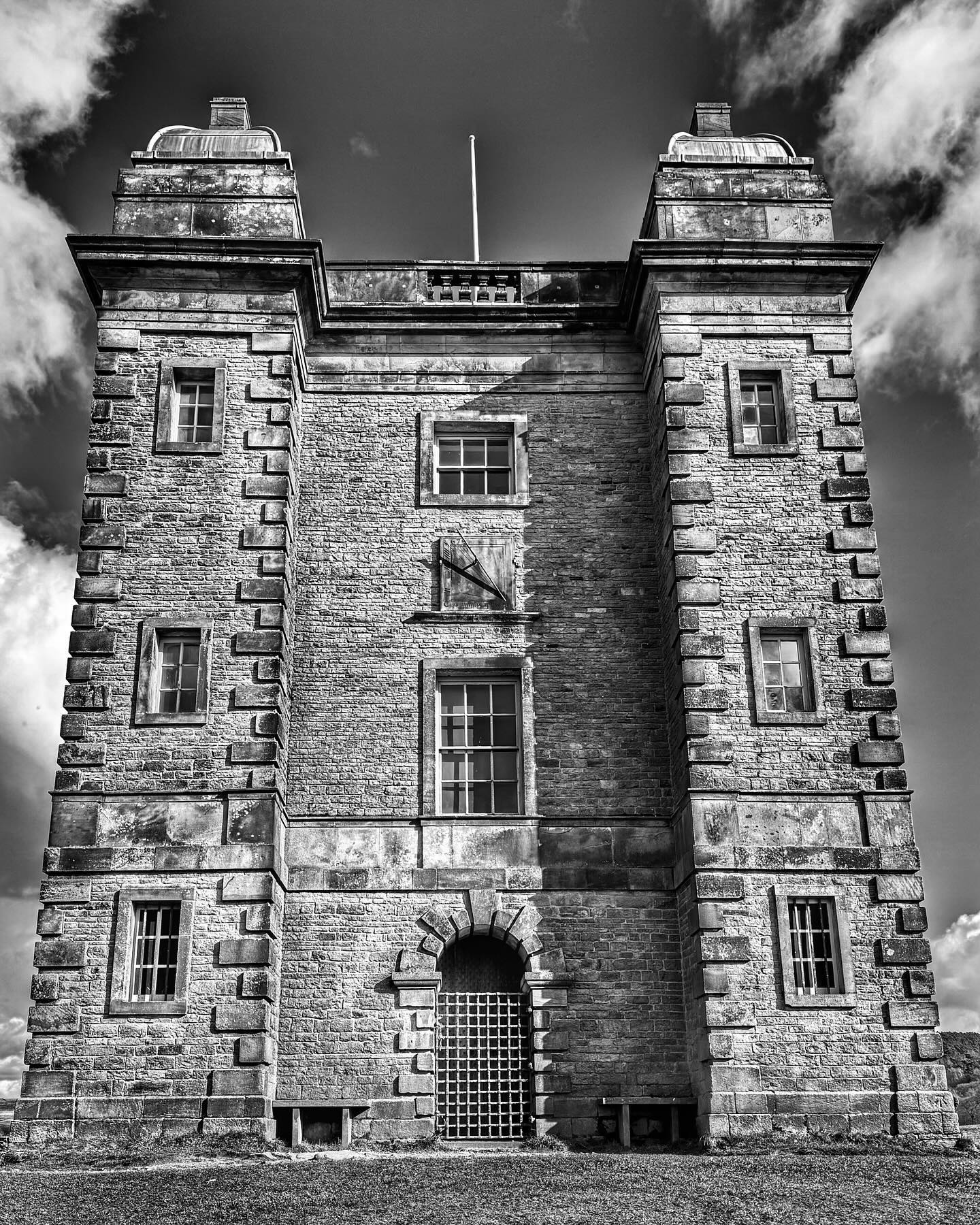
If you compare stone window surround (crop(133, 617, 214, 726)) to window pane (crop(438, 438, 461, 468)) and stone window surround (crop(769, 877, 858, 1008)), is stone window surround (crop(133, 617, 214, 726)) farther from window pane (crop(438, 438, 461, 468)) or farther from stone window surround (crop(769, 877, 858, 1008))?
stone window surround (crop(769, 877, 858, 1008))

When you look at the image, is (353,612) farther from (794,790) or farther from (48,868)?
(794,790)

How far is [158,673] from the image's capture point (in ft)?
59.3

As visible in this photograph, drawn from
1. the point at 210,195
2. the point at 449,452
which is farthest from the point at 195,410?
the point at 449,452

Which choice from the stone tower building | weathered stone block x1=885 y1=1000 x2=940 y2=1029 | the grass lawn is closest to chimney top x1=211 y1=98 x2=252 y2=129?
the stone tower building

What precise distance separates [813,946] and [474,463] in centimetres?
896

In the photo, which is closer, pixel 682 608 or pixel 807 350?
pixel 682 608

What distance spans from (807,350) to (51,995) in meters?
14.2

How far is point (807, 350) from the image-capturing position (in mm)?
20062

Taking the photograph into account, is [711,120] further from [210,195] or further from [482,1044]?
[482,1044]

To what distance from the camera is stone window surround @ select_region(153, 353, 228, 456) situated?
19.2 meters

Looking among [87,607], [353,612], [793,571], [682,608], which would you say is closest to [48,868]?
[87,607]

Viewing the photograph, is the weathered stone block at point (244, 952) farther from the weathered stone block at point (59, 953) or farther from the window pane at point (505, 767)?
the window pane at point (505, 767)

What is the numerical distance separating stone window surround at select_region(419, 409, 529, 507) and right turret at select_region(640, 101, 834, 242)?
149 inches

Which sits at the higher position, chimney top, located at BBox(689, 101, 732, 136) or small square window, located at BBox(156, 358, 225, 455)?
chimney top, located at BBox(689, 101, 732, 136)
